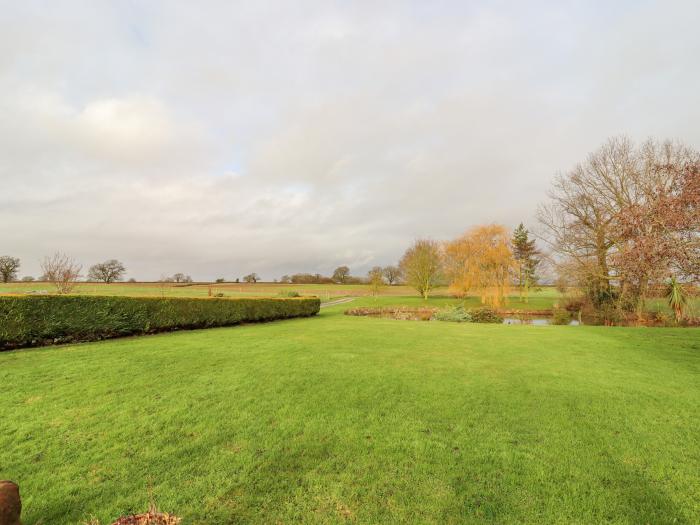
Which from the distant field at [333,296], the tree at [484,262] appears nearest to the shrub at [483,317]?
the tree at [484,262]

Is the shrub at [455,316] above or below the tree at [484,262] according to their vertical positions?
below

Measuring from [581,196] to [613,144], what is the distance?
3805 mm

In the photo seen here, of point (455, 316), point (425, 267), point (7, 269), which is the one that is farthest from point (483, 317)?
point (7, 269)

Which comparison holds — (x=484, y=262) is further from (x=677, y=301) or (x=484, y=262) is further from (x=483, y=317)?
(x=677, y=301)

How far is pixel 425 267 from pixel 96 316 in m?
39.1

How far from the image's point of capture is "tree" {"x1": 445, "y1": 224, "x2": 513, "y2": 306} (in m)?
32.9

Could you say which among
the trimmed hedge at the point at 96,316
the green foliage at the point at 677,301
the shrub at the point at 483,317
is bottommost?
the shrub at the point at 483,317

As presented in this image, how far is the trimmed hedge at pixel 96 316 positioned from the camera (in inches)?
372

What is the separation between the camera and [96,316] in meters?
11.1

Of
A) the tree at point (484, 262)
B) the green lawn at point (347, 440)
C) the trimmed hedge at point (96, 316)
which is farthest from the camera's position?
the tree at point (484, 262)

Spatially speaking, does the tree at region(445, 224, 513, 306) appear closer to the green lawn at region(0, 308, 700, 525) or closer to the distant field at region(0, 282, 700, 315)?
the distant field at region(0, 282, 700, 315)

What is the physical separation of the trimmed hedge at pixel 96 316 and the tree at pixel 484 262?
87.8ft

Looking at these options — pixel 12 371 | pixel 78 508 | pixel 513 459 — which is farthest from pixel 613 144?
pixel 12 371

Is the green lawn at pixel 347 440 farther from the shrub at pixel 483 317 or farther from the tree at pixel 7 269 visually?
the tree at pixel 7 269
